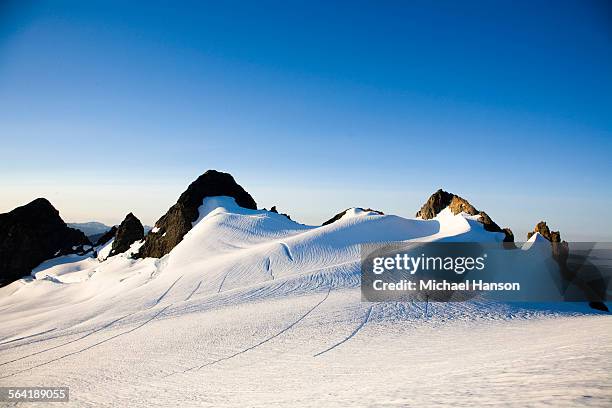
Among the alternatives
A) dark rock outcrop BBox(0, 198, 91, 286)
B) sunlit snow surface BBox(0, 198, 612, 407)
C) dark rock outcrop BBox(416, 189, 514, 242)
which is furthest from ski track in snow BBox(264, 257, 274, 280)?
dark rock outcrop BBox(0, 198, 91, 286)

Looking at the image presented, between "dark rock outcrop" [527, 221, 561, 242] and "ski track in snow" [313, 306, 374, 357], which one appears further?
"dark rock outcrop" [527, 221, 561, 242]

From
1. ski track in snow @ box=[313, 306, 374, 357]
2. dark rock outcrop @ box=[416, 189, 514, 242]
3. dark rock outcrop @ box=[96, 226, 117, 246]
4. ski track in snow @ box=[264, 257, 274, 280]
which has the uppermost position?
dark rock outcrop @ box=[416, 189, 514, 242]

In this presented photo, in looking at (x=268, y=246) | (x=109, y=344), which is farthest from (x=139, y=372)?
(x=268, y=246)

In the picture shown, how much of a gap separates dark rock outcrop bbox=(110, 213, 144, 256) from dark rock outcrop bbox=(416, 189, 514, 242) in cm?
4420

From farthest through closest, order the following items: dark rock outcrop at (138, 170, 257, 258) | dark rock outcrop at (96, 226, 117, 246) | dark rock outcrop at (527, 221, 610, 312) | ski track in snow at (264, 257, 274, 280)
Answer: dark rock outcrop at (96, 226, 117, 246) → dark rock outcrop at (138, 170, 257, 258) → ski track in snow at (264, 257, 274, 280) → dark rock outcrop at (527, 221, 610, 312)

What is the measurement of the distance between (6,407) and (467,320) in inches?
777

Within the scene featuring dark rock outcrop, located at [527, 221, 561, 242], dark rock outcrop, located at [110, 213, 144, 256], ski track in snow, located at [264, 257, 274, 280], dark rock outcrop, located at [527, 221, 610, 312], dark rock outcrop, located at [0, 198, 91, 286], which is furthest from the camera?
dark rock outcrop, located at [0, 198, 91, 286]

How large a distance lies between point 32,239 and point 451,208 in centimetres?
6620

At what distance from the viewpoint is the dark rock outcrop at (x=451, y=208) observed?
38372mm

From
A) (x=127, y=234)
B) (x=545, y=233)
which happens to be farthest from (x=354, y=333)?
(x=127, y=234)

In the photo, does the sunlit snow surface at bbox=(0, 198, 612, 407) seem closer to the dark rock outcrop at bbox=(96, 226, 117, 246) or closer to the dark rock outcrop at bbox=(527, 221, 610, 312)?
the dark rock outcrop at bbox=(527, 221, 610, 312)

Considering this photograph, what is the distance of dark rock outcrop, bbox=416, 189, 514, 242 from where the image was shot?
3837 centimetres

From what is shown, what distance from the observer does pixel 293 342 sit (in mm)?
15758

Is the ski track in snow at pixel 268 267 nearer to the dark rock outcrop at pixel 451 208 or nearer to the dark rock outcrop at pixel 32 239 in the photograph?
the dark rock outcrop at pixel 451 208
